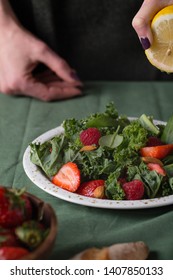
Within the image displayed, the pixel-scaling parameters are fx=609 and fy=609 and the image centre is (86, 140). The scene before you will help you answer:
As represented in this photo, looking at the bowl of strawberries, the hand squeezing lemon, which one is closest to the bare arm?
the hand squeezing lemon

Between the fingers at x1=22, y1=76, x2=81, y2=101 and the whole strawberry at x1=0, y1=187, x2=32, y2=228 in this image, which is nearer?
the whole strawberry at x1=0, y1=187, x2=32, y2=228

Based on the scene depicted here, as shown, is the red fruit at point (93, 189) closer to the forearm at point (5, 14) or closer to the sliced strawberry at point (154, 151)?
the sliced strawberry at point (154, 151)

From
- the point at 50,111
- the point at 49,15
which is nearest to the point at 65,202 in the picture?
the point at 50,111

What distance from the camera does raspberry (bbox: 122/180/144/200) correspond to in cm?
119

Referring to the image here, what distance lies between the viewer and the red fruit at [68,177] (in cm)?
122

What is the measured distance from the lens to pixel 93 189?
121cm

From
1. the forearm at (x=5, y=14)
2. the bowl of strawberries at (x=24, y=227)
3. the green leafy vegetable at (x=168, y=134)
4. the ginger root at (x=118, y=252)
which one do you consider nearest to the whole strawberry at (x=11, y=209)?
the bowl of strawberries at (x=24, y=227)

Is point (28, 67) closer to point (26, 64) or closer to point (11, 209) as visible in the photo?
point (26, 64)

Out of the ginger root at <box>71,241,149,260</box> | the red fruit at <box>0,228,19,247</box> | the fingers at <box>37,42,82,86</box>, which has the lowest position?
the fingers at <box>37,42,82,86</box>

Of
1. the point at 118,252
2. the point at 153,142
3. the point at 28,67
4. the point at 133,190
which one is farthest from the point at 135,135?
the point at 28,67

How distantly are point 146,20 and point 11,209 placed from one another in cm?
64

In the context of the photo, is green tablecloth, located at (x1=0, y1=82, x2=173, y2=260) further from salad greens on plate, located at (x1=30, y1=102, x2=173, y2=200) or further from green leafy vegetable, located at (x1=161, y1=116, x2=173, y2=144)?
green leafy vegetable, located at (x1=161, y1=116, x2=173, y2=144)

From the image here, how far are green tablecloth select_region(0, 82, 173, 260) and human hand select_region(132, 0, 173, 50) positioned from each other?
1.25ft
